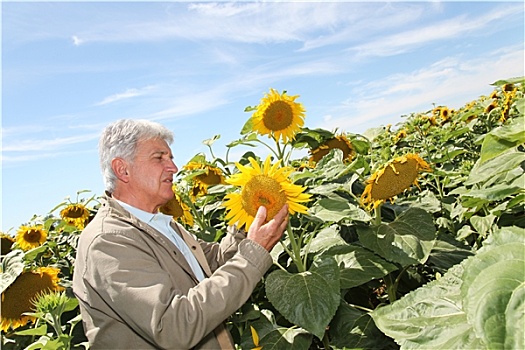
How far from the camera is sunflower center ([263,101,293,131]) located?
3.04m

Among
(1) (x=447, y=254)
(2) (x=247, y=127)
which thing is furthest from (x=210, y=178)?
(1) (x=447, y=254)

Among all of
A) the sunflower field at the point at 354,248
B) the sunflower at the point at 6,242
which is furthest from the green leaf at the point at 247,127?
the sunflower at the point at 6,242

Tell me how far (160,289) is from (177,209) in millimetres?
1327

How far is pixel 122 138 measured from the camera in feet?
8.02

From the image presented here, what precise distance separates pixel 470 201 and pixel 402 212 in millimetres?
487

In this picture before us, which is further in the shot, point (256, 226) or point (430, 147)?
point (430, 147)

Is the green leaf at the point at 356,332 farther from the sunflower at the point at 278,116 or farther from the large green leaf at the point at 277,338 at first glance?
the sunflower at the point at 278,116

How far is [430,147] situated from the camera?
4.30 metres

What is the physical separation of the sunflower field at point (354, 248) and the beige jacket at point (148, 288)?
0.57 ft

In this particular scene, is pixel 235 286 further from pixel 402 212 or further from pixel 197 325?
pixel 402 212

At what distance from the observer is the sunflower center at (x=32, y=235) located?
466 cm

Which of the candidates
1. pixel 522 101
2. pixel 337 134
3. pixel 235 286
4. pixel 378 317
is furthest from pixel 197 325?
pixel 337 134

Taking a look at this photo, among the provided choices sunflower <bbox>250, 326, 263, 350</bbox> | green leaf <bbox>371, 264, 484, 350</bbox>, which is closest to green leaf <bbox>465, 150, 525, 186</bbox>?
green leaf <bbox>371, 264, 484, 350</bbox>

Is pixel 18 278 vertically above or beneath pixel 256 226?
beneath
